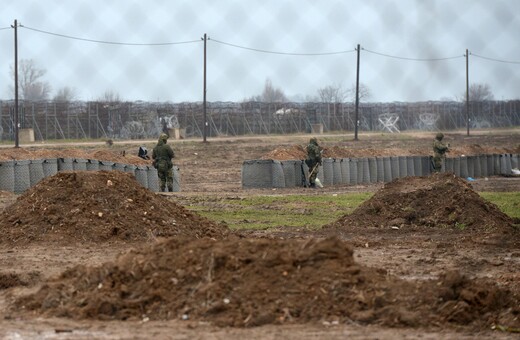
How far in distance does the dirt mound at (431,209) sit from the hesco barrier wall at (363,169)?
14404 millimetres

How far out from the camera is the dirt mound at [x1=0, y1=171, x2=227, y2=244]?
1669 cm

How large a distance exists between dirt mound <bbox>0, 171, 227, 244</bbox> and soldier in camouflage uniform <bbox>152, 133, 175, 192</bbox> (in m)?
12.8

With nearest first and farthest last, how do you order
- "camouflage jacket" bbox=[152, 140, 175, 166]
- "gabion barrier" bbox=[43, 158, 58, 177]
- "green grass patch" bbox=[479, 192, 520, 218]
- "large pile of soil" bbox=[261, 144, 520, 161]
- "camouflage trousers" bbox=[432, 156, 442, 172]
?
"green grass patch" bbox=[479, 192, 520, 218], "gabion barrier" bbox=[43, 158, 58, 177], "camouflage jacket" bbox=[152, 140, 175, 166], "large pile of soil" bbox=[261, 144, 520, 161], "camouflage trousers" bbox=[432, 156, 442, 172]

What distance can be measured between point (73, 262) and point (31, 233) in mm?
2703

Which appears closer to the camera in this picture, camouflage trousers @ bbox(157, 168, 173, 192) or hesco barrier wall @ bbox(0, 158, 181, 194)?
hesco barrier wall @ bbox(0, 158, 181, 194)

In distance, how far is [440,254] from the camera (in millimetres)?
15570

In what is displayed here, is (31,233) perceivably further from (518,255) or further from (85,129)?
(85,129)

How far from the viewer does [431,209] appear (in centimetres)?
2073

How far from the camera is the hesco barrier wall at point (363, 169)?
1407 inches

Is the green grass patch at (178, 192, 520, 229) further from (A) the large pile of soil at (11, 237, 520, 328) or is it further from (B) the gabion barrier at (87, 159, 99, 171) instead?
(A) the large pile of soil at (11, 237, 520, 328)

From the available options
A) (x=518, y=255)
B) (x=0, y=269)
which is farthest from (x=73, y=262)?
(x=518, y=255)

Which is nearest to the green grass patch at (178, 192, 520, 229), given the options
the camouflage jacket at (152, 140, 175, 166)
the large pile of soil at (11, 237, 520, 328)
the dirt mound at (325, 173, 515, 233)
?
the dirt mound at (325, 173, 515, 233)

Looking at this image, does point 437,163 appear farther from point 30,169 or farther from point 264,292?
point 264,292

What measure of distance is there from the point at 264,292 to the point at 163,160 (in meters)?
22.0
